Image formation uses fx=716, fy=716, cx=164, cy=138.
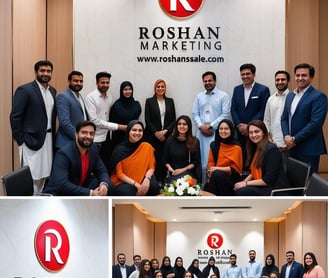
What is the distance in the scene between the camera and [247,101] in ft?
23.0

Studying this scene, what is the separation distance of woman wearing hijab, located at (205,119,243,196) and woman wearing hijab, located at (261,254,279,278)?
2494mm

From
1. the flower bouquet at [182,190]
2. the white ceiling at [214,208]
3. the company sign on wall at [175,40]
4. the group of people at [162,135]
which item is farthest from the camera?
the company sign on wall at [175,40]

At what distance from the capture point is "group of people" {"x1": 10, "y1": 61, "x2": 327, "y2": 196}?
5.37 m

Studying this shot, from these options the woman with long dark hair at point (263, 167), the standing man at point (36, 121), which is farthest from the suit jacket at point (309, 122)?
the standing man at point (36, 121)

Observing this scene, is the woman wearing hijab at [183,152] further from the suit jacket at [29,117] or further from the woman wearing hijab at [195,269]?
the woman wearing hijab at [195,269]

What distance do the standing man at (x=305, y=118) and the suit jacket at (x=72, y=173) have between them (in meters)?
1.98

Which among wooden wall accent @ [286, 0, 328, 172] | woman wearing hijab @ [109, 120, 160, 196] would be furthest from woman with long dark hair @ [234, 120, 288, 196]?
wooden wall accent @ [286, 0, 328, 172]

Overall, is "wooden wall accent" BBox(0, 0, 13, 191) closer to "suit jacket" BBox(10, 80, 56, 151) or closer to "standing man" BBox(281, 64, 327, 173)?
"suit jacket" BBox(10, 80, 56, 151)

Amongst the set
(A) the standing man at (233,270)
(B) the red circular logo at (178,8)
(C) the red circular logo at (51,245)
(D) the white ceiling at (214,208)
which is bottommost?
(A) the standing man at (233,270)

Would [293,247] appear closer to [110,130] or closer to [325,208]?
[325,208]

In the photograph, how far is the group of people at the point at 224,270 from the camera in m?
3.43

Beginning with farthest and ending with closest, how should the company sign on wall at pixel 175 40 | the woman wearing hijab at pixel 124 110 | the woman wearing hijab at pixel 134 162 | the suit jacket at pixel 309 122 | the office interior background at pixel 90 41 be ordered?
the company sign on wall at pixel 175 40 → the woman wearing hijab at pixel 124 110 → the office interior background at pixel 90 41 → the suit jacket at pixel 309 122 → the woman wearing hijab at pixel 134 162

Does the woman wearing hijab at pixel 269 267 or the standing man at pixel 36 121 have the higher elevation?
the standing man at pixel 36 121

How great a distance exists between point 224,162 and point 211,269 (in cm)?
282
